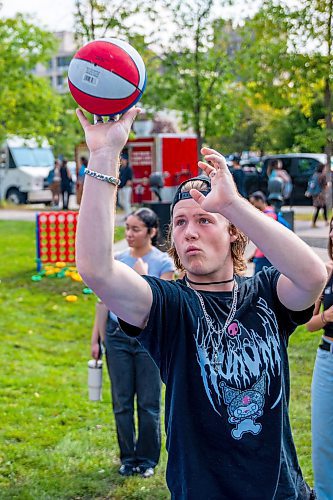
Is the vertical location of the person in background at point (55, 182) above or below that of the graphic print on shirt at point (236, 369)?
below

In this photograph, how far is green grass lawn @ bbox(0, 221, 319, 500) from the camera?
5461mm

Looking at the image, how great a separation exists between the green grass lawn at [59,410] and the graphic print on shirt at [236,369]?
3.04 metres

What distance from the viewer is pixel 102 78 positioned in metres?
2.37

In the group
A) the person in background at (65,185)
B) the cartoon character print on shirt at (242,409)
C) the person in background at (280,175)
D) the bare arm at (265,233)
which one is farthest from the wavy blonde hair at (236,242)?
the person in background at (65,185)

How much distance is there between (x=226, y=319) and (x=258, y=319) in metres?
0.12

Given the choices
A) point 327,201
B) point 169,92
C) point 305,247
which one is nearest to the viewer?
point 305,247

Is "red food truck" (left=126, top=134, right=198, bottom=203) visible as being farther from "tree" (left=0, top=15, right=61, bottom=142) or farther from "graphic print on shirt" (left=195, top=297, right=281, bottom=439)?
"graphic print on shirt" (left=195, top=297, right=281, bottom=439)

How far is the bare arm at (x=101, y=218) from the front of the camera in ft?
7.38

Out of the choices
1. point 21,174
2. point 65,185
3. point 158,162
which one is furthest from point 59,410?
point 21,174

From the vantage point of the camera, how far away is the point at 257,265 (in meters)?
8.22

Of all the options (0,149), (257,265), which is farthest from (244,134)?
(257,265)

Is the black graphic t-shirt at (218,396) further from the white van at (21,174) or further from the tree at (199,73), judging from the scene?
the white van at (21,174)

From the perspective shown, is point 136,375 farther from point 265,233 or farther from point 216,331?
point 265,233

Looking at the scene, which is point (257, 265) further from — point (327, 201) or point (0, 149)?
point (0, 149)
